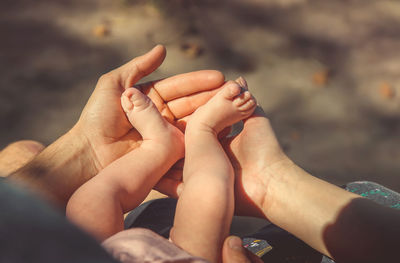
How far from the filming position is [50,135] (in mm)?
1729

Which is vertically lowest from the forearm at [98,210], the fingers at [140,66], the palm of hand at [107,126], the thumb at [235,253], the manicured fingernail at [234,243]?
the thumb at [235,253]

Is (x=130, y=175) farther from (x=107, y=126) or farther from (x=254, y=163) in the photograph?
(x=254, y=163)

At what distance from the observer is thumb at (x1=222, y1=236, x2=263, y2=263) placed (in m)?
0.78

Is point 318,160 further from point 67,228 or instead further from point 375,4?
point 67,228

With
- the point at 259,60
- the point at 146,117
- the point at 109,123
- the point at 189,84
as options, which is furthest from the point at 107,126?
the point at 259,60

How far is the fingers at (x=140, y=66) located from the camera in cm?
119

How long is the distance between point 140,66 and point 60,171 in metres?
0.40

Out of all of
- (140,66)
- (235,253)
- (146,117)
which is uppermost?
(140,66)

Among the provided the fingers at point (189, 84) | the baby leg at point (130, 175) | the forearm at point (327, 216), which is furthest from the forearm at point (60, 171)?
the forearm at point (327, 216)

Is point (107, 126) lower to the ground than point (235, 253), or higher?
higher

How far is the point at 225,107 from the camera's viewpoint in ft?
3.54

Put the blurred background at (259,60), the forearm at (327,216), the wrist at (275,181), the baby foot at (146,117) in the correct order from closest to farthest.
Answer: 1. the forearm at (327,216)
2. the wrist at (275,181)
3. the baby foot at (146,117)
4. the blurred background at (259,60)

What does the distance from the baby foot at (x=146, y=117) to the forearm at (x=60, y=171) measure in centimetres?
19

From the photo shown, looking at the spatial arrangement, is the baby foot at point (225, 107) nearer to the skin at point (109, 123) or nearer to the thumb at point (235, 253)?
the skin at point (109, 123)
